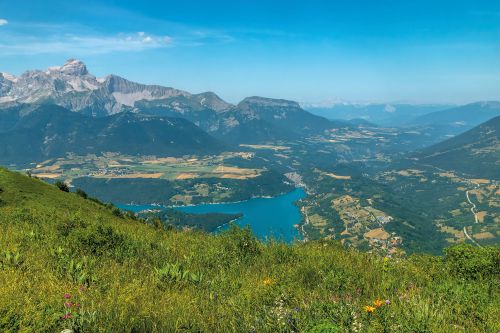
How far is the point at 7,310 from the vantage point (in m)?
6.27

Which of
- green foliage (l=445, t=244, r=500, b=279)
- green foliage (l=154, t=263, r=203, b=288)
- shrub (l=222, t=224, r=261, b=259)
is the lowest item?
green foliage (l=445, t=244, r=500, b=279)

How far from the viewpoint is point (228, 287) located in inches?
379

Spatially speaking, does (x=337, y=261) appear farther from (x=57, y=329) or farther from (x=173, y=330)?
(x=57, y=329)

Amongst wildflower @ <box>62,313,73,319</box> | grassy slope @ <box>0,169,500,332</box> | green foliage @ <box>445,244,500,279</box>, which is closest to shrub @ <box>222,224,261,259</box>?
grassy slope @ <box>0,169,500,332</box>

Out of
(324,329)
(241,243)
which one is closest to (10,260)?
(241,243)

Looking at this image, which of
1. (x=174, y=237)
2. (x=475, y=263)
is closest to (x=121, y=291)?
(x=174, y=237)

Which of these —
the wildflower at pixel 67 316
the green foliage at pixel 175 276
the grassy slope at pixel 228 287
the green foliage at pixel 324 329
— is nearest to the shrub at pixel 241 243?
the grassy slope at pixel 228 287

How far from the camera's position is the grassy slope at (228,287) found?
6.70 meters

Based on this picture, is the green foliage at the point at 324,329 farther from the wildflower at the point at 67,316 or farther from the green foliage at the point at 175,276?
the green foliage at the point at 175,276

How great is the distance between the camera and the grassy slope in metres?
6.70

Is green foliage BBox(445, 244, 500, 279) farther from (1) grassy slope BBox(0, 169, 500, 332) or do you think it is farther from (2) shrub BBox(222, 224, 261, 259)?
(2) shrub BBox(222, 224, 261, 259)

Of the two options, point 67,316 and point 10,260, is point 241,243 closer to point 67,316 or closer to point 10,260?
point 10,260

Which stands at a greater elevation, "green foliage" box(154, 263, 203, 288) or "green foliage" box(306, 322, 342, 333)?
"green foliage" box(306, 322, 342, 333)

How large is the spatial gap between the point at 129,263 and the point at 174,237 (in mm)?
5833
